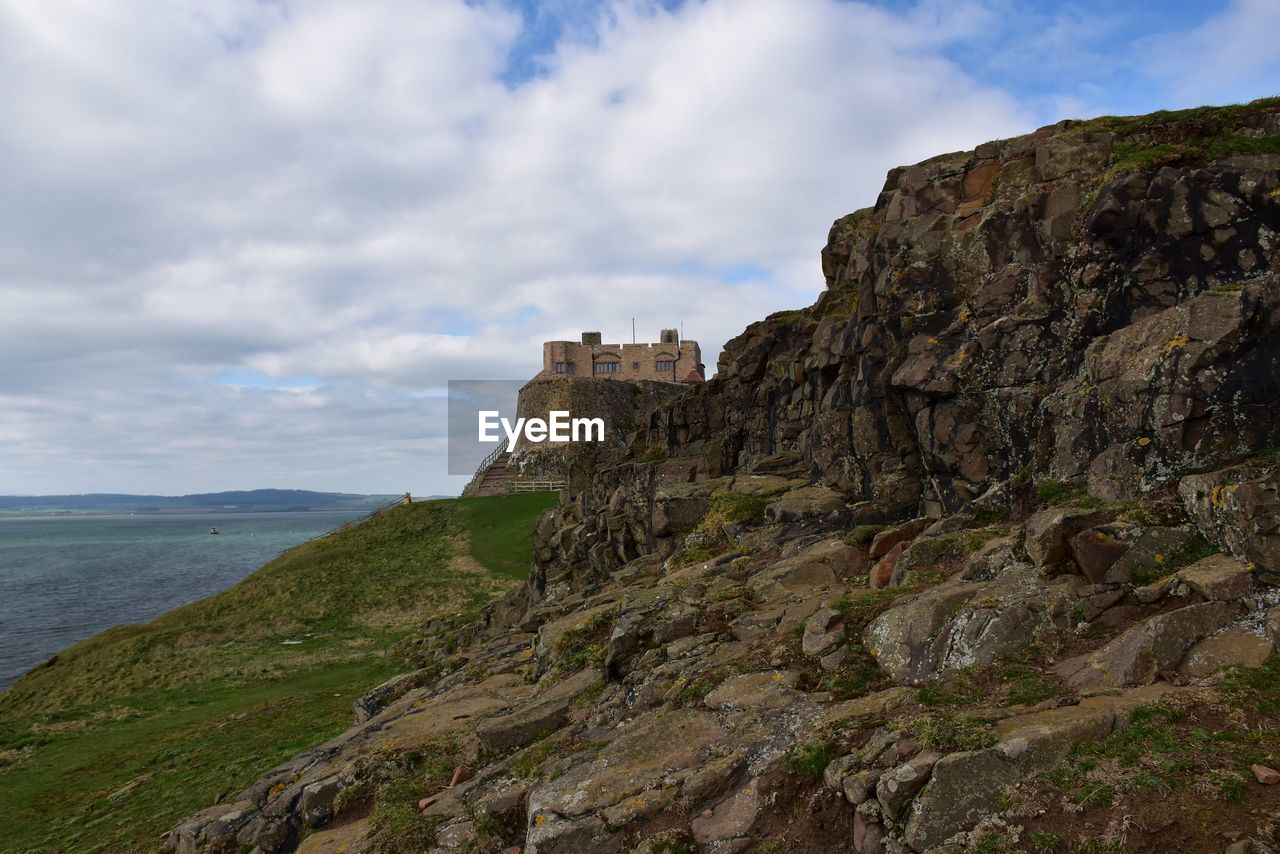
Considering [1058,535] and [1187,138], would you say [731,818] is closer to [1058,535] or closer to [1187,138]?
[1058,535]

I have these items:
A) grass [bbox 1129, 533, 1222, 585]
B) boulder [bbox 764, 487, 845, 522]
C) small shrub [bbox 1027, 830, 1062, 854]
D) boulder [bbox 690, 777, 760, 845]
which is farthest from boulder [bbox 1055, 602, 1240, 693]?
boulder [bbox 764, 487, 845, 522]

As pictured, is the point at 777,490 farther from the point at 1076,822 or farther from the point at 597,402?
the point at 597,402

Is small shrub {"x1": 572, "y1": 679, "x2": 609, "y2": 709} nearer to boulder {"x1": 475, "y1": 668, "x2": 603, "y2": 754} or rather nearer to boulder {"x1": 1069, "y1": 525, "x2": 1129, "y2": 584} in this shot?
boulder {"x1": 475, "y1": 668, "x2": 603, "y2": 754}

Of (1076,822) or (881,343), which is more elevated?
(881,343)

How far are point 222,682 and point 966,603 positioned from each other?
36539mm

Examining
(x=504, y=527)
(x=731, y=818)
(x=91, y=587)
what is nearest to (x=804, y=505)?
(x=731, y=818)

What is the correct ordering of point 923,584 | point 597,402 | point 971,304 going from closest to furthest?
point 923,584
point 971,304
point 597,402

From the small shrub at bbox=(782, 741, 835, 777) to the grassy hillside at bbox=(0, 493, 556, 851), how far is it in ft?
50.6

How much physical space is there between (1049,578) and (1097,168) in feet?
40.9

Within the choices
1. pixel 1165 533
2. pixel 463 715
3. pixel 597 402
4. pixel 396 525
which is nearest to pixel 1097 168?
pixel 1165 533

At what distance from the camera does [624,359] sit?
113 meters

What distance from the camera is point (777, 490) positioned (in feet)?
81.7

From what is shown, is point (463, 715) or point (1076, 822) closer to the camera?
point (1076, 822)

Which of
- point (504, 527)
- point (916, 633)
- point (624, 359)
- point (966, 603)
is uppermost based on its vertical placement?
point (624, 359)
